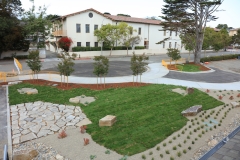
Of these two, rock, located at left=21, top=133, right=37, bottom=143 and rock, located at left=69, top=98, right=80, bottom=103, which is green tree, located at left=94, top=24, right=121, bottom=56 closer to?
rock, located at left=69, top=98, right=80, bottom=103

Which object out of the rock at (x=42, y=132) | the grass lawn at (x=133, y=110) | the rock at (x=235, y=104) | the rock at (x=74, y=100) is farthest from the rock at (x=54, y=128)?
the rock at (x=235, y=104)

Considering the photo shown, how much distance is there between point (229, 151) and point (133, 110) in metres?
5.78

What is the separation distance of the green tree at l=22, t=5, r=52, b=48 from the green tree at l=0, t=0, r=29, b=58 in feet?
3.81

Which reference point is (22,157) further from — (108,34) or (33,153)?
(108,34)

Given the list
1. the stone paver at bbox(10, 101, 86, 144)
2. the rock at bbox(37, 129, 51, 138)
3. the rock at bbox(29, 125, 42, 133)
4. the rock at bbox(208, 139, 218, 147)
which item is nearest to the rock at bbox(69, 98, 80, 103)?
the stone paver at bbox(10, 101, 86, 144)

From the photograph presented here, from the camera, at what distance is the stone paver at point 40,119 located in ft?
24.8

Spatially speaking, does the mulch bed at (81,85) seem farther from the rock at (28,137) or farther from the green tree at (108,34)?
the green tree at (108,34)

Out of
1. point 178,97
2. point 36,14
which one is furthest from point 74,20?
point 178,97

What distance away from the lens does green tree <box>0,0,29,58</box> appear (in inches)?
1070

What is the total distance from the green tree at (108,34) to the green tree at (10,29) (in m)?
12.4

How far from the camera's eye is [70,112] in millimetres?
9586

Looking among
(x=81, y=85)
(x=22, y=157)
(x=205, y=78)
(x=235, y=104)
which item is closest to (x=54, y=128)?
(x=22, y=157)

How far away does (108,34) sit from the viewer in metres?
34.6

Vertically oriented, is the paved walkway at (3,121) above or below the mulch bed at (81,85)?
below
